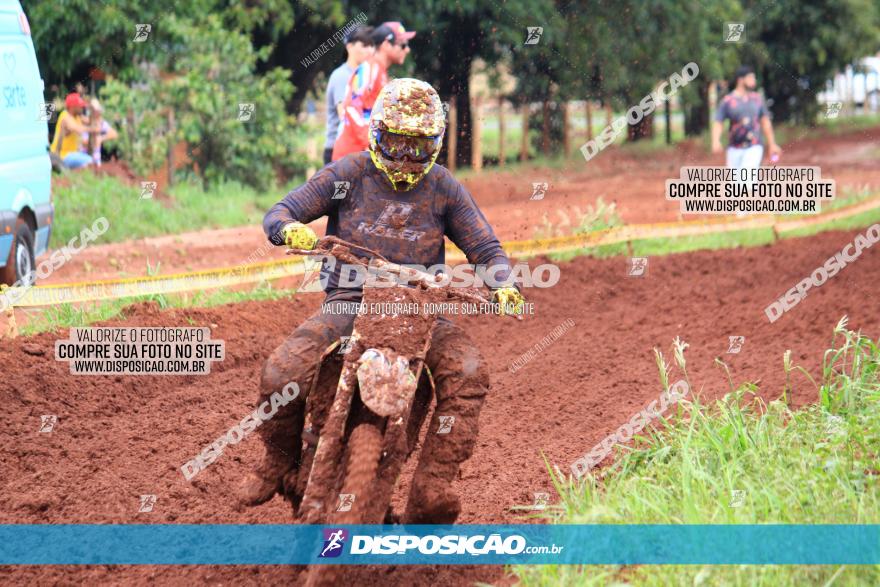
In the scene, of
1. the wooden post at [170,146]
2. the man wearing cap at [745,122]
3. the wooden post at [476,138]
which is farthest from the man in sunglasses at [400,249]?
the wooden post at [476,138]

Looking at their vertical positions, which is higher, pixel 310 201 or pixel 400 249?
pixel 310 201

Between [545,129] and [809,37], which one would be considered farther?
[809,37]

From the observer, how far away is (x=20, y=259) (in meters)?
12.0

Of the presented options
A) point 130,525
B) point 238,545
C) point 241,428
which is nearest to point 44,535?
point 130,525

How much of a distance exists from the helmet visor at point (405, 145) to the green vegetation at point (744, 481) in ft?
5.97

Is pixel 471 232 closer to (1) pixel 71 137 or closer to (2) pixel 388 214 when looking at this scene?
(2) pixel 388 214

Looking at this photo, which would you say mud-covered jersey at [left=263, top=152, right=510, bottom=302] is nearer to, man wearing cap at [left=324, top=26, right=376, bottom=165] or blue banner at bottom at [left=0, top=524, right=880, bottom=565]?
blue banner at bottom at [left=0, top=524, right=880, bottom=565]

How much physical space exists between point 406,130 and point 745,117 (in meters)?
12.5

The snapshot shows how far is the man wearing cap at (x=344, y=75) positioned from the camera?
1134 centimetres

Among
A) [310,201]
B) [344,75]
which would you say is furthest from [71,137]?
[310,201]

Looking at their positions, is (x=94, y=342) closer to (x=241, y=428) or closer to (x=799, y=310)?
(x=241, y=428)

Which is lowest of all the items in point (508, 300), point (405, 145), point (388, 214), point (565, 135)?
point (508, 300)

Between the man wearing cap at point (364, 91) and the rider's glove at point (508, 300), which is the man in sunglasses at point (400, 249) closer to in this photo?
the rider's glove at point (508, 300)

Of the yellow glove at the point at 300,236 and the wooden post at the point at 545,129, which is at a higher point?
the wooden post at the point at 545,129
